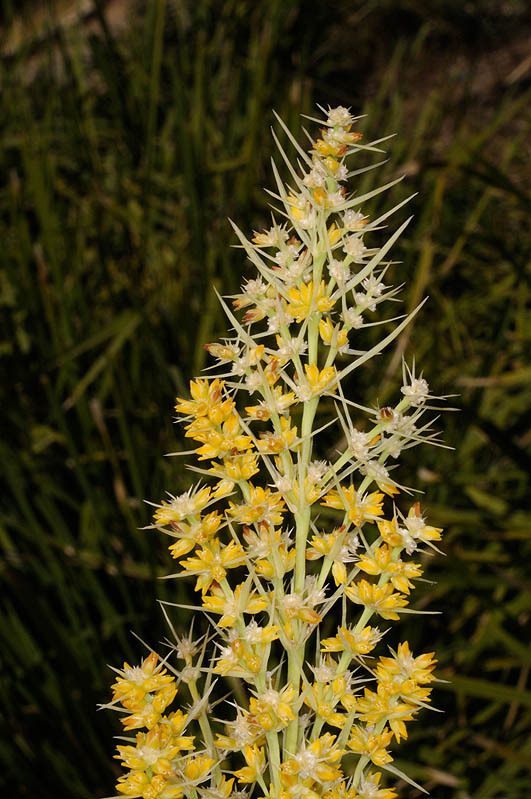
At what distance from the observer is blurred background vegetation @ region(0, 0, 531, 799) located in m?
1.20

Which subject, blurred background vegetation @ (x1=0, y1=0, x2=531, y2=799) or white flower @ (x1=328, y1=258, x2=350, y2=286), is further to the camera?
blurred background vegetation @ (x1=0, y1=0, x2=531, y2=799)

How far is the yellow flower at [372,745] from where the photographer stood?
39cm

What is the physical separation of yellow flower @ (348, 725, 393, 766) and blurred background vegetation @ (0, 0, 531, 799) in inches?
14.2

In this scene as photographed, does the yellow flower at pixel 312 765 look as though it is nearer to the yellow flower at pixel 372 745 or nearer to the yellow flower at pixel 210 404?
the yellow flower at pixel 372 745

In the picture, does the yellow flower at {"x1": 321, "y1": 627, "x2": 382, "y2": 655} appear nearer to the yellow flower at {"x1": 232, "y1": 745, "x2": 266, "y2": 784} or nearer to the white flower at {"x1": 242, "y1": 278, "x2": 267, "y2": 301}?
the yellow flower at {"x1": 232, "y1": 745, "x2": 266, "y2": 784}

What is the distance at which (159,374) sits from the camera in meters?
1.64

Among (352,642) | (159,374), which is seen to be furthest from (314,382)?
(159,374)

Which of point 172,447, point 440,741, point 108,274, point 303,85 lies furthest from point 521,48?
point 440,741

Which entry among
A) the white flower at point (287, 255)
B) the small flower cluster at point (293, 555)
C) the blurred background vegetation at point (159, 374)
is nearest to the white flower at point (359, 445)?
the small flower cluster at point (293, 555)

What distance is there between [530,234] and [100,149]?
1.53 m

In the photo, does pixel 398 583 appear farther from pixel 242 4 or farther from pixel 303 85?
pixel 242 4

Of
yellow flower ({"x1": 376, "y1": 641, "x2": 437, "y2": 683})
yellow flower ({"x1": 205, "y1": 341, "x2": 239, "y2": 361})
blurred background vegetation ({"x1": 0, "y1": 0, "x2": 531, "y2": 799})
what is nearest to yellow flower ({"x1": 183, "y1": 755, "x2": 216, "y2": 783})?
yellow flower ({"x1": 376, "y1": 641, "x2": 437, "y2": 683})

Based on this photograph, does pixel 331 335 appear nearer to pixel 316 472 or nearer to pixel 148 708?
pixel 316 472

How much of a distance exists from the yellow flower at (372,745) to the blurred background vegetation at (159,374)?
362 mm
